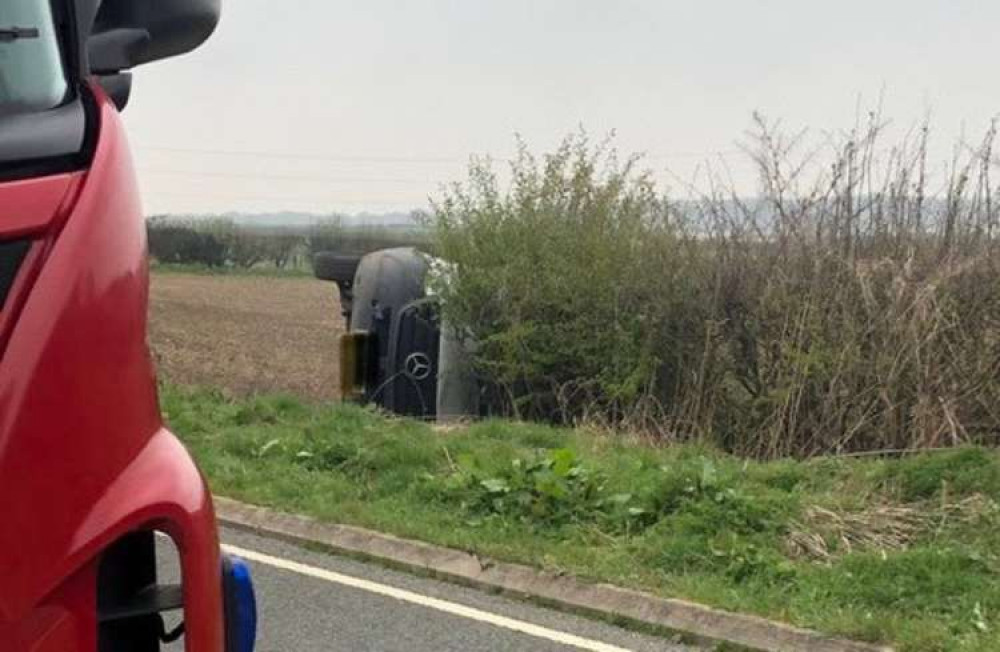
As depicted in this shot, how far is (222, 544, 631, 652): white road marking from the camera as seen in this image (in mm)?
5211

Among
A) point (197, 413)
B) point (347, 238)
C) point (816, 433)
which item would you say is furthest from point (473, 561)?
point (347, 238)

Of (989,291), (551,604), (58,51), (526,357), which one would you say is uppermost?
(58,51)

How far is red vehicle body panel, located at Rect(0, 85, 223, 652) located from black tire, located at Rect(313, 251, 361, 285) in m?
12.1

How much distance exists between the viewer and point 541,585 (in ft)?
19.4

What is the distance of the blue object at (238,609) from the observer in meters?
1.82

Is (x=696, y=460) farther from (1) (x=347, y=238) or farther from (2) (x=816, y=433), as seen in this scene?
(1) (x=347, y=238)

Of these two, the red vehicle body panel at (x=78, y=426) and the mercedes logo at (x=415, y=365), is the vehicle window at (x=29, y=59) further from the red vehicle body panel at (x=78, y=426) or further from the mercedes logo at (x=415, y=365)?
the mercedes logo at (x=415, y=365)

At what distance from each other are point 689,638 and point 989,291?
4795mm

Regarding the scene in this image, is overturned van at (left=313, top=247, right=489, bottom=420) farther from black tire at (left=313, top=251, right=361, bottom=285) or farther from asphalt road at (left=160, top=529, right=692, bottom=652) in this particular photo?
asphalt road at (left=160, top=529, right=692, bottom=652)

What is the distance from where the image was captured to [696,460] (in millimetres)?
7883

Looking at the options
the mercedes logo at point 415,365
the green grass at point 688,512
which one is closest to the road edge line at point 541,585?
the green grass at point 688,512

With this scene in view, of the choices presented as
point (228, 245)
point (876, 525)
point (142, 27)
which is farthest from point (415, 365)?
point (228, 245)

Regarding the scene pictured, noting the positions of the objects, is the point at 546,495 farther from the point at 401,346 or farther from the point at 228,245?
the point at 228,245

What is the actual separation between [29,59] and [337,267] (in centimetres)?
1253
